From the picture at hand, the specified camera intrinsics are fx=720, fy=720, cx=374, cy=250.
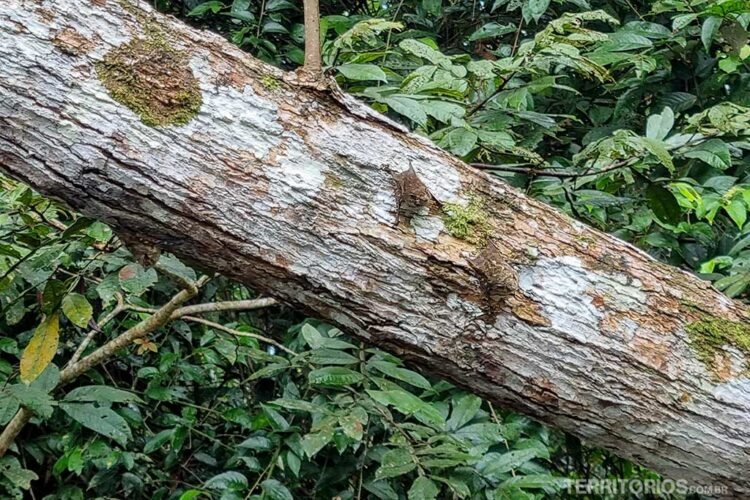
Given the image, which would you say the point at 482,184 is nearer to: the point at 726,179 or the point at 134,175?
the point at 134,175

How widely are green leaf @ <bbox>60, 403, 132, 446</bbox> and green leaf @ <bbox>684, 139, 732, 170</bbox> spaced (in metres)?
0.98

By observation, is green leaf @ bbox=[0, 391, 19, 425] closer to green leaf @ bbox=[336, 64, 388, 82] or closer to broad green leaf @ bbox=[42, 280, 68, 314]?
broad green leaf @ bbox=[42, 280, 68, 314]

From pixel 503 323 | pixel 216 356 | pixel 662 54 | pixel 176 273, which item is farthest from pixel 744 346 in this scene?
pixel 216 356

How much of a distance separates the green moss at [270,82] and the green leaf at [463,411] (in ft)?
2.00

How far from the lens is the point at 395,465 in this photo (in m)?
0.91

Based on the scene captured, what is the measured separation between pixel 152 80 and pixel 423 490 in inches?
21.8

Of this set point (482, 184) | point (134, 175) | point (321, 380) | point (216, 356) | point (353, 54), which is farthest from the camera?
point (216, 356)

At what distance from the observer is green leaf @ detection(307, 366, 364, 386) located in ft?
3.09

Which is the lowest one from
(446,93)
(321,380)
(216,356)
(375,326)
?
(216,356)

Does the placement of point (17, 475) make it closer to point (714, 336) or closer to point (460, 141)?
point (460, 141)

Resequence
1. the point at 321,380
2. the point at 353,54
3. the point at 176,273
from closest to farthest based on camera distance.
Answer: the point at 321,380 < the point at 176,273 < the point at 353,54

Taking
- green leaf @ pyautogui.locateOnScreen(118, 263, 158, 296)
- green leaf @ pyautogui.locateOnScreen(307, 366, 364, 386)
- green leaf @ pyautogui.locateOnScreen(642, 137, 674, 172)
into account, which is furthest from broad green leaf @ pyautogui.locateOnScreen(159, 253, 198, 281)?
green leaf @ pyautogui.locateOnScreen(642, 137, 674, 172)

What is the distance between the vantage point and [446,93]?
101 centimetres

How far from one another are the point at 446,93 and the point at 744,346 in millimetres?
505
